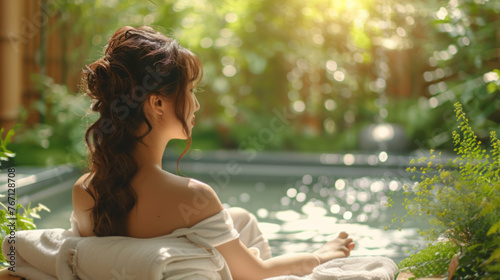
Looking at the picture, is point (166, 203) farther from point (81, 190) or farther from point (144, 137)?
point (81, 190)

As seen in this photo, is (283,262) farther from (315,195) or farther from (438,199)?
(315,195)

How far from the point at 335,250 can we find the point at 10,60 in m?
4.52

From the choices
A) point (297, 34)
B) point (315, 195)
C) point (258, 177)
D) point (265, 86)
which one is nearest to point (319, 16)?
point (297, 34)

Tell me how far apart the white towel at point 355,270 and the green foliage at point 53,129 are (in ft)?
12.8

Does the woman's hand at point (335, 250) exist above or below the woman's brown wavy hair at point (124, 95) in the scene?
below

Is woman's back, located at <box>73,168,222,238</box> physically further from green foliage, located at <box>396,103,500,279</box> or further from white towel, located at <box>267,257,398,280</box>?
green foliage, located at <box>396,103,500,279</box>

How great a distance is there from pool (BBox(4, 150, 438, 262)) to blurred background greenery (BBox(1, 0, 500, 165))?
816 mm

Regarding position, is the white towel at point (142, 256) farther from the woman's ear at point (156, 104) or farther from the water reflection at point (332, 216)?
the water reflection at point (332, 216)

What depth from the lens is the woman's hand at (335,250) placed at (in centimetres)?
199

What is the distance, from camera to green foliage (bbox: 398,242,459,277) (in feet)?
6.00

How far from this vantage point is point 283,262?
1.90 metres

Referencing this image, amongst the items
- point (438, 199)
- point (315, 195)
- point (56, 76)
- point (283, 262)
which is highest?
point (56, 76)

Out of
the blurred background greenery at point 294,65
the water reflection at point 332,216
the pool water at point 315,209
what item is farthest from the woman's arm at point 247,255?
the blurred background greenery at point 294,65

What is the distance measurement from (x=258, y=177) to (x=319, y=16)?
245cm
